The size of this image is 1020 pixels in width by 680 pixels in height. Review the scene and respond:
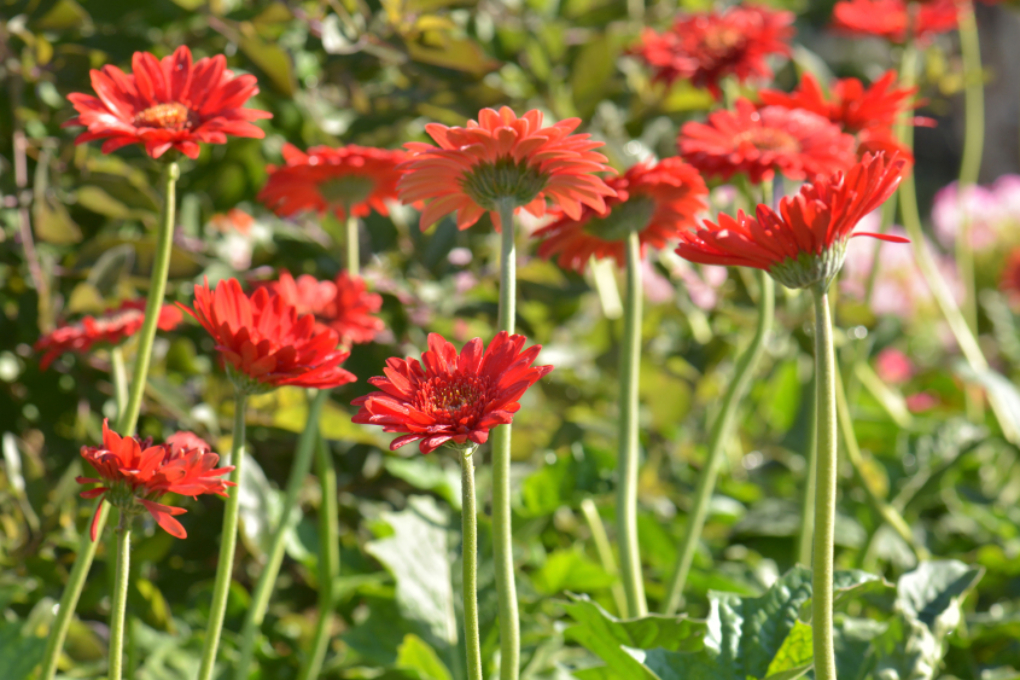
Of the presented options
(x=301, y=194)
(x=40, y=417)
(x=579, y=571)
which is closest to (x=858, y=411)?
(x=579, y=571)

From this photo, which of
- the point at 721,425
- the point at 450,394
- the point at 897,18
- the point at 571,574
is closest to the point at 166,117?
the point at 450,394

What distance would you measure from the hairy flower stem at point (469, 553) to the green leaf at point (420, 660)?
1.11 feet

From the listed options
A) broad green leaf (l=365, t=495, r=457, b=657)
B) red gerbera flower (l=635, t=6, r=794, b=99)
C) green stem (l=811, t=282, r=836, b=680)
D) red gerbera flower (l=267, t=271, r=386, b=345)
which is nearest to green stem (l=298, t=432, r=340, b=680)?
broad green leaf (l=365, t=495, r=457, b=657)

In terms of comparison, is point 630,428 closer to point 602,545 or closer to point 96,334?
point 602,545

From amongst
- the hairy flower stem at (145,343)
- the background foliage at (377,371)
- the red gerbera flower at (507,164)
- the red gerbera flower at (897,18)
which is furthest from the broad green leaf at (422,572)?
the red gerbera flower at (897,18)

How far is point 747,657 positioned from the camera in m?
0.62

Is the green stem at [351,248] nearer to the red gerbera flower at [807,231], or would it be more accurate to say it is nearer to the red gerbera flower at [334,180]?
the red gerbera flower at [334,180]

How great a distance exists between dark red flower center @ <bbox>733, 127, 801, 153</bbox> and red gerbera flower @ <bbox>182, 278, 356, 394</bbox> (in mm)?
396

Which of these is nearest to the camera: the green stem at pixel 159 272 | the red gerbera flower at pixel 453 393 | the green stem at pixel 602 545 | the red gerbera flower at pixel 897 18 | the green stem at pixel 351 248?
the red gerbera flower at pixel 453 393

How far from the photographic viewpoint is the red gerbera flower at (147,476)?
0.49 m

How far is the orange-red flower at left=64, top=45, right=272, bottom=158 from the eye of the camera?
562 millimetres

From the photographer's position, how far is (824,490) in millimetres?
479

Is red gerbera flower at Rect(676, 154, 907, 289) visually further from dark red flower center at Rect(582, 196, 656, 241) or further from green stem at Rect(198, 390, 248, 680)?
green stem at Rect(198, 390, 248, 680)

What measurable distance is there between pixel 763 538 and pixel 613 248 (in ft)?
2.34
